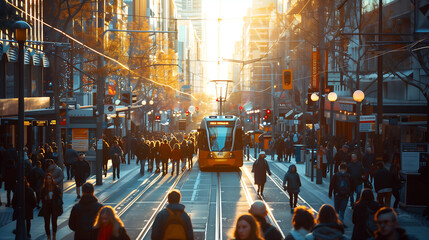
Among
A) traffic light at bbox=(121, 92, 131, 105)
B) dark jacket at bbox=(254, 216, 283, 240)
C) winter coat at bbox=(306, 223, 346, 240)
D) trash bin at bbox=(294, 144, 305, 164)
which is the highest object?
traffic light at bbox=(121, 92, 131, 105)

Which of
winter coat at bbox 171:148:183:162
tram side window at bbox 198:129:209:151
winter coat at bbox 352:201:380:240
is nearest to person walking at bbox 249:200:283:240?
winter coat at bbox 352:201:380:240

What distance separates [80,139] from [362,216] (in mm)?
19746

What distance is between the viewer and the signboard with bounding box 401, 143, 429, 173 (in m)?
19.0

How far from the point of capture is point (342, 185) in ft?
51.1

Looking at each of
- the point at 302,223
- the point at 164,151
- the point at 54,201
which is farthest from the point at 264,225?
the point at 164,151

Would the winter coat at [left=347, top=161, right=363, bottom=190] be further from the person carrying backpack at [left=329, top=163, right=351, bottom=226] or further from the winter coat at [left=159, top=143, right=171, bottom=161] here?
the winter coat at [left=159, top=143, right=171, bottom=161]

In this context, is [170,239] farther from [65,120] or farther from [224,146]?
[224,146]

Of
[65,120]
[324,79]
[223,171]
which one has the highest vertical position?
[324,79]

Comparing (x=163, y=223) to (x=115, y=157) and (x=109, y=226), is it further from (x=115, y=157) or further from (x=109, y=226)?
(x=115, y=157)

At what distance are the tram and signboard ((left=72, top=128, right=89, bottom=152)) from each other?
7.29m

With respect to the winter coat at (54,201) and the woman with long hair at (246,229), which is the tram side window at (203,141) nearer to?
the winter coat at (54,201)

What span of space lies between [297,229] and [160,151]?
23.9 metres

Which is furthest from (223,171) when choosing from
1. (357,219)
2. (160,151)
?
(357,219)

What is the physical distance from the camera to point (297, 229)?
731cm
